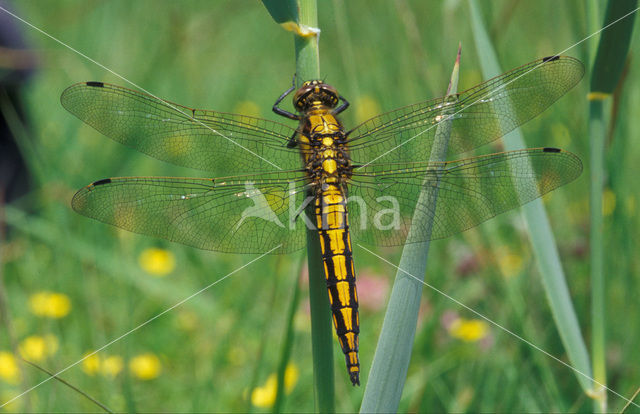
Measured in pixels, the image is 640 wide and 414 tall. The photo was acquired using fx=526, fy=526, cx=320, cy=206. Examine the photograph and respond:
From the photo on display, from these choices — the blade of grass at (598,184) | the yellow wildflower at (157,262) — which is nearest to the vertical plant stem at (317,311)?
the blade of grass at (598,184)

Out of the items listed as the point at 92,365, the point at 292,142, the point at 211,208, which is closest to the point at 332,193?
the point at 292,142

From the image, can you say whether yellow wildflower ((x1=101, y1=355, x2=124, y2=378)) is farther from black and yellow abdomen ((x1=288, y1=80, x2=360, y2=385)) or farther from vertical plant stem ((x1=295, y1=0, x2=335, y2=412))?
vertical plant stem ((x1=295, y1=0, x2=335, y2=412))

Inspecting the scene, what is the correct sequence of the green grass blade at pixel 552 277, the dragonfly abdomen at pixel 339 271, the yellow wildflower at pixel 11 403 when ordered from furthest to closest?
the yellow wildflower at pixel 11 403 < the dragonfly abdomen at pixel 339 271 < the green grass blade at pixel 552 277

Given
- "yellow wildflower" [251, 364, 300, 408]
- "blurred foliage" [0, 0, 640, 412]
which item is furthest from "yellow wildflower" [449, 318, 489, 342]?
"yellow wildflower" [251, 364, 300, 408]

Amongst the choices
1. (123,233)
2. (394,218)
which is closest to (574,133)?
(394,218)

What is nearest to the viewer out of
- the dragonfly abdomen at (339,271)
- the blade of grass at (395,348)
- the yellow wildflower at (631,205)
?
the blade of grass at (395,348)

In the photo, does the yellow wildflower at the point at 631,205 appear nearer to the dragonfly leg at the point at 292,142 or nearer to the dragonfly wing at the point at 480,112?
the dragonfly wing at the point at 480,112
